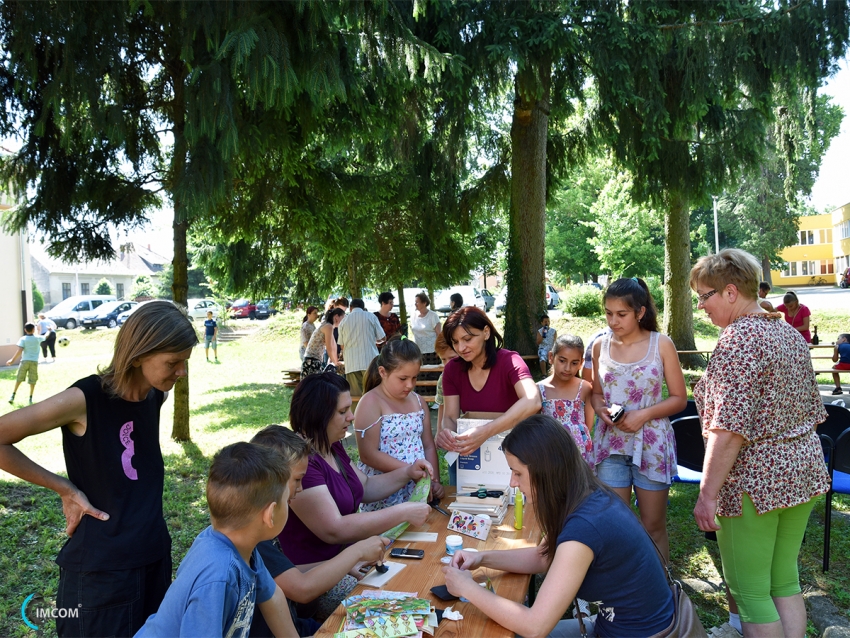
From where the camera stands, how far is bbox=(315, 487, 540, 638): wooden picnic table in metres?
1.95

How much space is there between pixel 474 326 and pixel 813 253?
60801 mm

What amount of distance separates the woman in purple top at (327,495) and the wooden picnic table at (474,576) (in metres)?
0.15

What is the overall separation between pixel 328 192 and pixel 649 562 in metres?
6.84

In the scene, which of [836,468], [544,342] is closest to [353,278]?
[544,342]

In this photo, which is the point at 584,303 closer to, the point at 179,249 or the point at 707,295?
the point at 179,249

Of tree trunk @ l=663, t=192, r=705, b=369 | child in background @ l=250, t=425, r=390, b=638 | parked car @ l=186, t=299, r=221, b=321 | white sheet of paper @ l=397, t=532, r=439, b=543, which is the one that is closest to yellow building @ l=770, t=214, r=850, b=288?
parked car @ l=186, t=299, r=221, b=321

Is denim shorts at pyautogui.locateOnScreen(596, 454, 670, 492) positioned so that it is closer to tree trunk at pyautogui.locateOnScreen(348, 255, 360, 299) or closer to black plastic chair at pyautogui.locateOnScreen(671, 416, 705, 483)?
black plastic chair at pyautogui.locateOnScreen(671, 416, 705, 483)

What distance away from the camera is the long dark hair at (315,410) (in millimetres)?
2742

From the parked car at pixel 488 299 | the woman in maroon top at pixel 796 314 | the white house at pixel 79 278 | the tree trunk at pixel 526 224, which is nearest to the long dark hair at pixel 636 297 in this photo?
the tree trunk at pixel 526 224

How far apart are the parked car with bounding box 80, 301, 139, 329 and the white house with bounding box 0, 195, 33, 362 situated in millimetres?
13203

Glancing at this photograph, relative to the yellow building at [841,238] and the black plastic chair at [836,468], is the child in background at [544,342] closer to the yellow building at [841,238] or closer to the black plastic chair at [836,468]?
the black plastic chair at [836,468]

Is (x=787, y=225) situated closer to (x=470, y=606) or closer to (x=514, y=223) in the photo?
(x=514, y=223)

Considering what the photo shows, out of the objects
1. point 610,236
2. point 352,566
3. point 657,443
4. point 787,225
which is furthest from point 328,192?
point 787,225

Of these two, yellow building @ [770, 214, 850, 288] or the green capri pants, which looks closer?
the green capri pants
